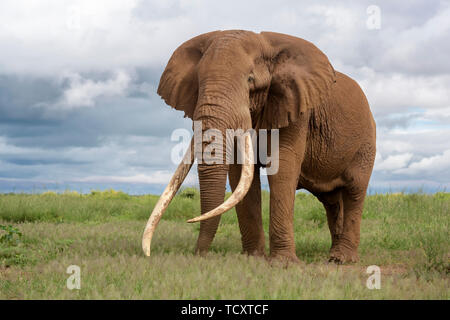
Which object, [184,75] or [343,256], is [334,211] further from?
[184,75]

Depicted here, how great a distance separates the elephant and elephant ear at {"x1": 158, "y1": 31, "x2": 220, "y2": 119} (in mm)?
15

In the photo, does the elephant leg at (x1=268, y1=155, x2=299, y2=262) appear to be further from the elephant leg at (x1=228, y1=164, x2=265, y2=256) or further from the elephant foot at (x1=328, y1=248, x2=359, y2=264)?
the elephant foot at (x1=328, y1=248, x2=359, y2=264)

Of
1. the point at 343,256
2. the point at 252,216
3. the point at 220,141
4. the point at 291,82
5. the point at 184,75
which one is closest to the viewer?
the point at 220,141

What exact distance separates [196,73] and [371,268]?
3758mm

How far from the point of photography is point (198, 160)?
6473mm

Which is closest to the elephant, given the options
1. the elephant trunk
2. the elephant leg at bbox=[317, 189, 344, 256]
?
the elephant trunk

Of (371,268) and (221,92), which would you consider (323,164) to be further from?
(221,92)

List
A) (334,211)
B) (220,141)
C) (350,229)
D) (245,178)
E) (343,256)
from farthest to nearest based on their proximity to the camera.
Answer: (334,211)
(350,229)
(343,256)
(245,178)
(220,141)

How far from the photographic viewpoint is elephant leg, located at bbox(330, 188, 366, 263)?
9211 millimetres

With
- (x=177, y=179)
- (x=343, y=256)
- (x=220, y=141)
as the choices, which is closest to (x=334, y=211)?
(x=343, y=256)

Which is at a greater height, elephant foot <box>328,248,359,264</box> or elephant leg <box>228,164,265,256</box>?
elephant leg <box>228,164,265,256</box>

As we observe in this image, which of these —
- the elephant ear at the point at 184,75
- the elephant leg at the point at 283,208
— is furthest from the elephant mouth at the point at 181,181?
the elephant leg at the point at 283,208

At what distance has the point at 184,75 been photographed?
24.4 feet

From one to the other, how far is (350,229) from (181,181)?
13.0 feet
